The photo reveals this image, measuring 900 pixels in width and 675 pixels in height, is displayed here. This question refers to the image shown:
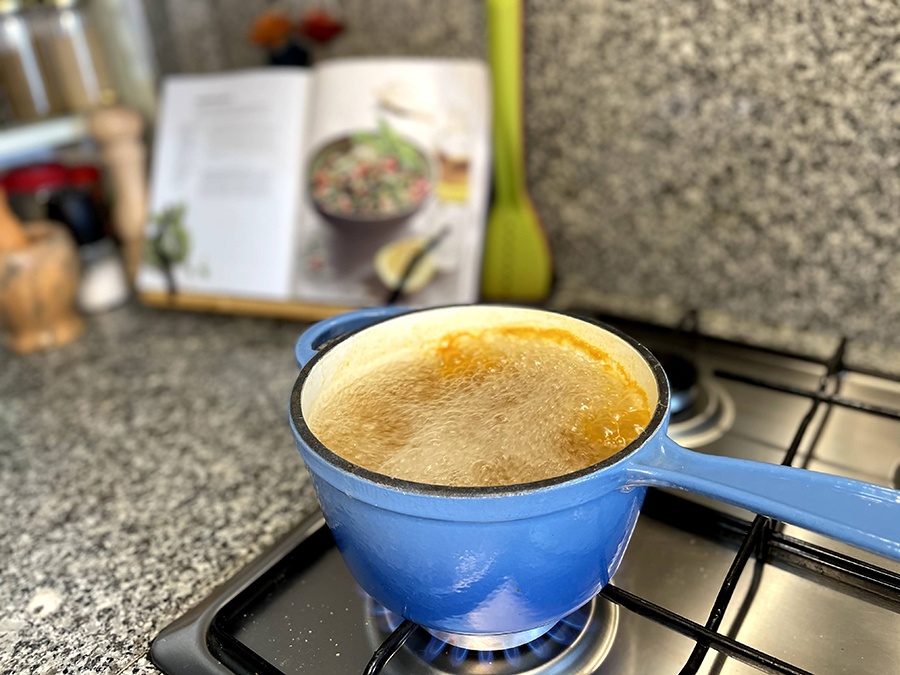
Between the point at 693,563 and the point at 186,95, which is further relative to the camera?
the point at 186,95

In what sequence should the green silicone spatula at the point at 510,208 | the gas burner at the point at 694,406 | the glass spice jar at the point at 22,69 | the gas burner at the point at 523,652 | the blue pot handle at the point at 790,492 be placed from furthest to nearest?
the glass spice jar at the point at 22,69, the green silicone spatula at the point at 510,208, the gas burner at the point at 694,406, the gas burner at the point at 523,652, the blue pot handle at the point at 790,492

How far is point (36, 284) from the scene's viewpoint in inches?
32.0

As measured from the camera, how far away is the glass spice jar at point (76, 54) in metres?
0.97

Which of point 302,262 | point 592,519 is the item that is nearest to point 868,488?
point 592,519

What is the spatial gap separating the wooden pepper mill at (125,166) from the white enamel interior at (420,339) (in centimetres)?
61

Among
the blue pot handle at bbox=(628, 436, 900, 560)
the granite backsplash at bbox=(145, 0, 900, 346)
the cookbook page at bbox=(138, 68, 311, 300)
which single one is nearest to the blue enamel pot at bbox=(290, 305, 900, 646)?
the blue pot handle at bbox=(628, 436, 900, 560)

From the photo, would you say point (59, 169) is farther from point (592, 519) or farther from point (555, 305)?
point (592, 519)

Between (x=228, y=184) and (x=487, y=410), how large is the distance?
0.58m

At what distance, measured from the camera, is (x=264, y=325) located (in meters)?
0.86

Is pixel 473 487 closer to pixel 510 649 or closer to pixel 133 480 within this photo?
pixel 510 649

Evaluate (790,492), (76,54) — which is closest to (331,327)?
(790,492)

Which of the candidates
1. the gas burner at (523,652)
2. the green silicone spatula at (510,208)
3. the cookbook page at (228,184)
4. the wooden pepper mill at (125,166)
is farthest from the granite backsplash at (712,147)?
the gas burner at (523,652)

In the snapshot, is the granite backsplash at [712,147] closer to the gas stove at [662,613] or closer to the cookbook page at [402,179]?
the cookbook page at [402,179]

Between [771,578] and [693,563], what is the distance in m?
0.05
